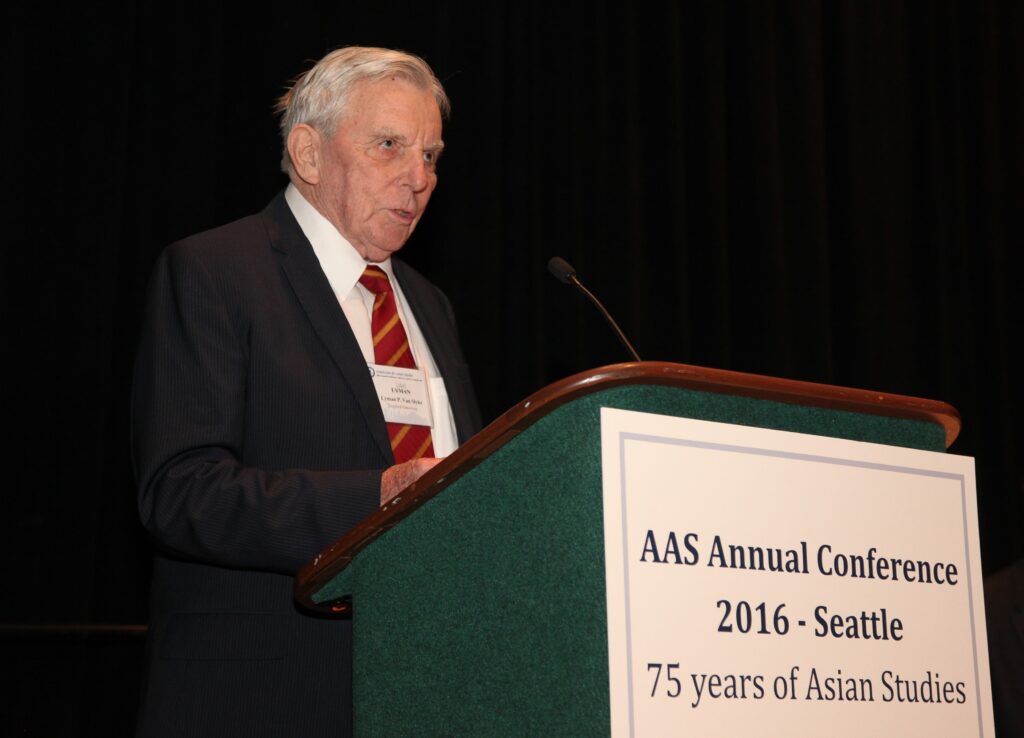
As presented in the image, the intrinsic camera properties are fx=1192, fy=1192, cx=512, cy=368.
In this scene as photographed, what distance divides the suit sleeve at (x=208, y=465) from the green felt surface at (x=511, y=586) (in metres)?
0.30

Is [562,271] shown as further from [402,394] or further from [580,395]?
[580,395]

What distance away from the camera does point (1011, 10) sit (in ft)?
17.2

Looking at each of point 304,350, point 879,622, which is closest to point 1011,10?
point 304,350

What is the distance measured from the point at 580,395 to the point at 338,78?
153 cm

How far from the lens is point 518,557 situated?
3.96 feet

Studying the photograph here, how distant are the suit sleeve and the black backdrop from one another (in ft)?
3.48

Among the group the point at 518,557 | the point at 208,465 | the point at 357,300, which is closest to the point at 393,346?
the point at 357,300

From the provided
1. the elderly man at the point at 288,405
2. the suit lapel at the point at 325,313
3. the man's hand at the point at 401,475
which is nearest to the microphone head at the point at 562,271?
the elderly man at the point at 288,405

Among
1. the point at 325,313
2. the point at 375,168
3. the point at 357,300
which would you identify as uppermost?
the point at 375,168

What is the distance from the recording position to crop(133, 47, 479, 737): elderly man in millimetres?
1776

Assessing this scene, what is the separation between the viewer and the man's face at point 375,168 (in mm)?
2449

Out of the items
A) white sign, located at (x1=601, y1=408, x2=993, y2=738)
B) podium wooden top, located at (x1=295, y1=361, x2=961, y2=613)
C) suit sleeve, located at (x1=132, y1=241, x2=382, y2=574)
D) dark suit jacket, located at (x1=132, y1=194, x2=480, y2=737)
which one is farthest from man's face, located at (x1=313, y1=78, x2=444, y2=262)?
white sign, located at (x1=601, y1=408, x2=993, y2=738)

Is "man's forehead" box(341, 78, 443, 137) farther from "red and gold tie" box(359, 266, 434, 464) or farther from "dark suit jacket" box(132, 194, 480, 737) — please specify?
"dark suit jacket" box(132, 194, 480, 737)

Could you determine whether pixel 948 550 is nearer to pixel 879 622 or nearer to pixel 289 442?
pixel 879 622
